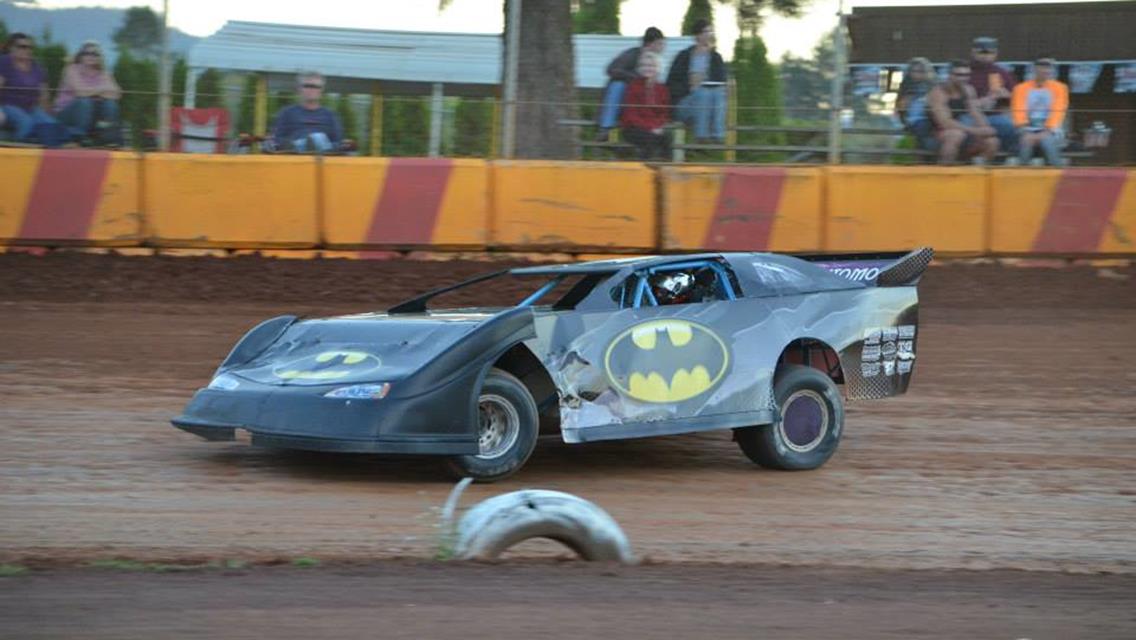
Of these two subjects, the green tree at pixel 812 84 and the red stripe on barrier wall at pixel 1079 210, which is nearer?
the red stripe on barrier wall at pixel 1079 210

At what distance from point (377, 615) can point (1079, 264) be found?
11.0 meters

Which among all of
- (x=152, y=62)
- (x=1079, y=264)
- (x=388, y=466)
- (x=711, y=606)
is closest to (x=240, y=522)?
(x=388, y=466)

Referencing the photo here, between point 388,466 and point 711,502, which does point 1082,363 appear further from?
point 388,466

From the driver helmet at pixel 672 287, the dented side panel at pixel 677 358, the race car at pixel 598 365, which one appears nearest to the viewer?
the race car at pixel 598 365

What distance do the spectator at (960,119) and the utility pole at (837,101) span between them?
3.00ft

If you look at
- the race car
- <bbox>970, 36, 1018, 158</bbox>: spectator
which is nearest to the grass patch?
the race car

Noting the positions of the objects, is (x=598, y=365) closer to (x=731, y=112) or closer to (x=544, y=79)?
(x=731, y=112)

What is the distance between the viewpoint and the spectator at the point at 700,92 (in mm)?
14195

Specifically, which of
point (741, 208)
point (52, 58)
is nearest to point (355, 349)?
point (741, 208)

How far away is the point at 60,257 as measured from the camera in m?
13.1

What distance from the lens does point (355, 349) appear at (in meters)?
7.10

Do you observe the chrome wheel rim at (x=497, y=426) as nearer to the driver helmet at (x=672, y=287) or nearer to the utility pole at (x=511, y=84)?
the driver helmet at (x=672, y=287)

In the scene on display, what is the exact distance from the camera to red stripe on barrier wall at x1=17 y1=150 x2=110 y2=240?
43.0 feet

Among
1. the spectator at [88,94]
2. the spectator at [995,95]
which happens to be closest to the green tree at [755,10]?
the spectator at [995,95]
